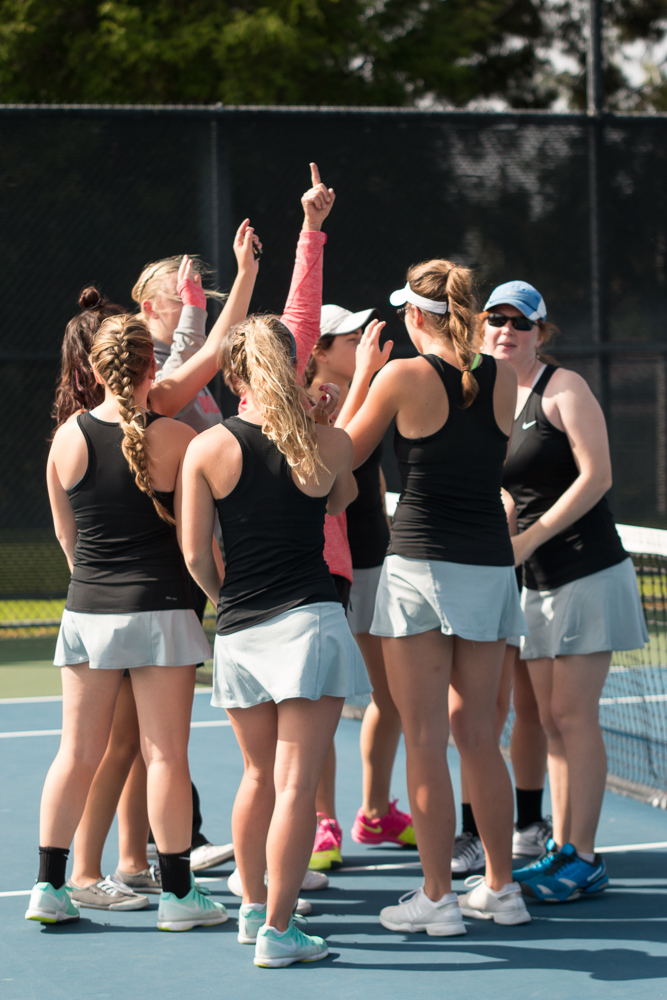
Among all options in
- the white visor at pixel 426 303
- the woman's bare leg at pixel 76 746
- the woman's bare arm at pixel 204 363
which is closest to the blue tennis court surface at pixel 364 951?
the woman's bare leg at pixel 76 746

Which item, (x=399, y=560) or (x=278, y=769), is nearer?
(x=278, y=769)

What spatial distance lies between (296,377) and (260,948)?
153 cm

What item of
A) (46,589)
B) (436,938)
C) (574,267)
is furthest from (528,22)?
(436,938)

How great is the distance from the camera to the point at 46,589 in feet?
26.7

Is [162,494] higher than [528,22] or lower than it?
lower

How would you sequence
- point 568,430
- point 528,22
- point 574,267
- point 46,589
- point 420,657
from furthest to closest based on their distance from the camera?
point 528,22 < point 574,267 < point 46,589 < point 568,430 < point 420,657

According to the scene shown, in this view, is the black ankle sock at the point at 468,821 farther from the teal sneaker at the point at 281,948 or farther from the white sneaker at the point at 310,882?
the teal sneaker at the point at 281,948

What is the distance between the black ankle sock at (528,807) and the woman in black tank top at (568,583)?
350 millimetres

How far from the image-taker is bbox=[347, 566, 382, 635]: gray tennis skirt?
4383 millimetres

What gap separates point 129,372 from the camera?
3.50 metres

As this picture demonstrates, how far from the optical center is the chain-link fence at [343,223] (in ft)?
26.0

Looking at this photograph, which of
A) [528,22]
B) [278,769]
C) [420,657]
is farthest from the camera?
[528,22]

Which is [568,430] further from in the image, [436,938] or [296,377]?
[436,938]

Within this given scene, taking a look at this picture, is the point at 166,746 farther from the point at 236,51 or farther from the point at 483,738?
the point at 236,51
